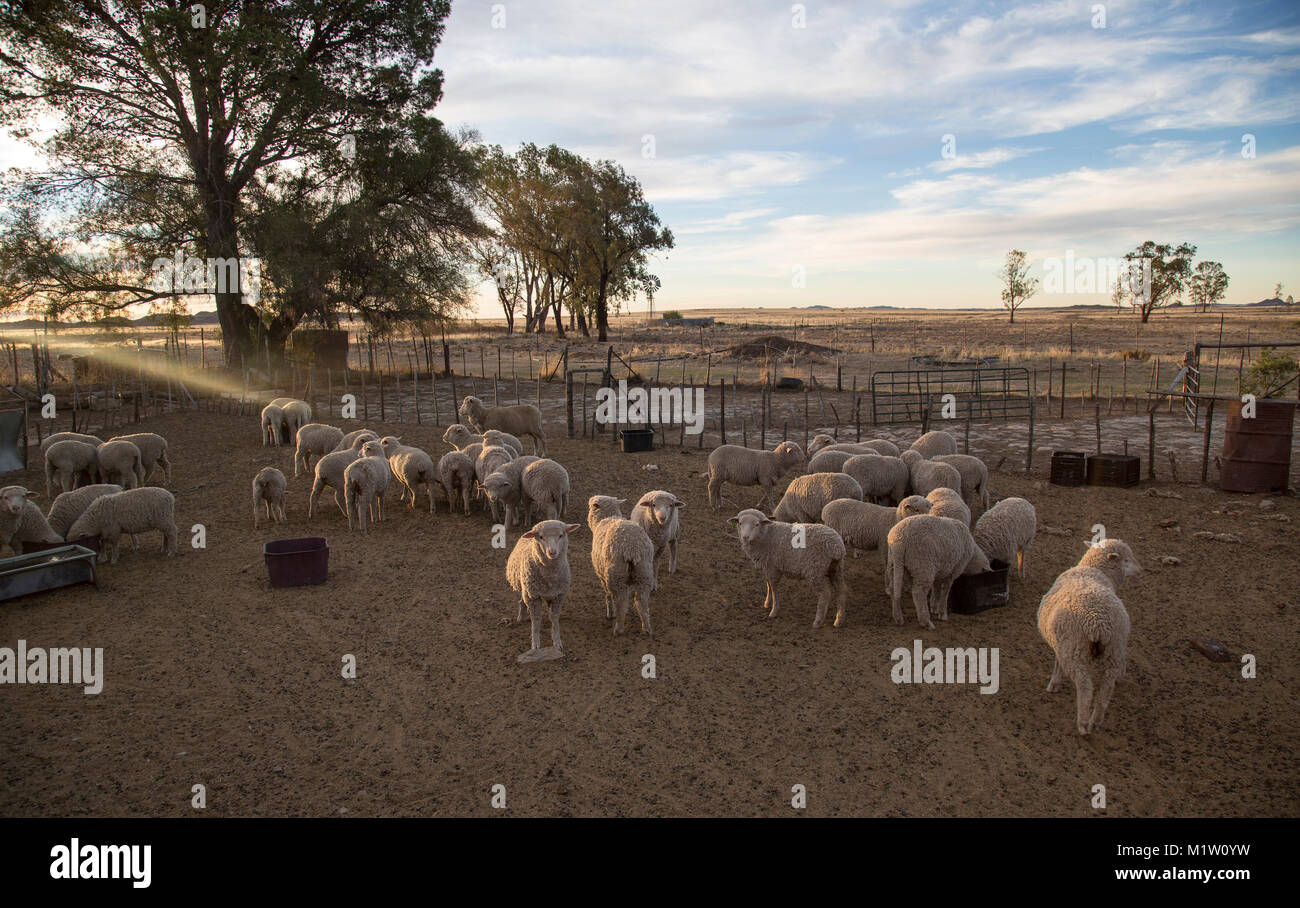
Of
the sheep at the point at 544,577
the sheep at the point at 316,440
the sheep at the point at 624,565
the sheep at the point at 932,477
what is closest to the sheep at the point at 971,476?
the sheep at the point at 932,477

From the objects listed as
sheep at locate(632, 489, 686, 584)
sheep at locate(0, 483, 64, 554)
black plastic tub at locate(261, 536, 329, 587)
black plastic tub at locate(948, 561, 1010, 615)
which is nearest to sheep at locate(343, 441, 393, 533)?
black plastic tub at locate(261, 536, 329, 587)

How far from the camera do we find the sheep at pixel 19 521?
945 centimetres

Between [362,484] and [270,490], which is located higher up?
[362,484]

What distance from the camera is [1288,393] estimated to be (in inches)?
990

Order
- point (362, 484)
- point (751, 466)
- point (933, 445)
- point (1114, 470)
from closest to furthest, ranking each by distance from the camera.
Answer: point (362, 484), point (751, 466), point (1114, 470), point (933, 445)

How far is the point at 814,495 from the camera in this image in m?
10.3

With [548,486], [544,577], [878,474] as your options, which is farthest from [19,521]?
A: [878,474]

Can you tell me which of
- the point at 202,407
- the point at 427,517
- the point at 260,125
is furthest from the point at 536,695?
the point at 260,125

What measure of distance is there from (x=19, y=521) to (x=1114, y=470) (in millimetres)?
16207

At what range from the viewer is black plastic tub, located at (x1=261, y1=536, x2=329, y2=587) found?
30.2ft

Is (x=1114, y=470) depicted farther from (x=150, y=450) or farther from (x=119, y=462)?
(x=150, y=450)

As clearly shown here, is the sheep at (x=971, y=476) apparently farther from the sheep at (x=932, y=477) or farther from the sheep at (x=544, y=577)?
the sheep at (x=544, y=577)

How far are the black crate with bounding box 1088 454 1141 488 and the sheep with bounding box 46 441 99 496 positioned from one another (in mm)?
17104

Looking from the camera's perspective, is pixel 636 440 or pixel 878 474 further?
pixel 636 440
